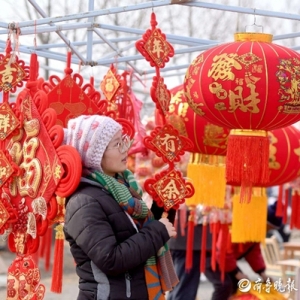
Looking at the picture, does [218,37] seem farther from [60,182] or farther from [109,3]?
[60,182]

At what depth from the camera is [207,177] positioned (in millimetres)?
5250

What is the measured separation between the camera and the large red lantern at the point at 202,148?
4.91 metres

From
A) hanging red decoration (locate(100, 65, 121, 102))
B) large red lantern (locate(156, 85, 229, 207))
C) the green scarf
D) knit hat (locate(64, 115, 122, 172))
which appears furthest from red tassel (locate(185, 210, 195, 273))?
knit hat (locate(64, 115, 122, 172))

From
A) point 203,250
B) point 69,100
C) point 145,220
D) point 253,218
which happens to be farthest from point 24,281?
point 203,250

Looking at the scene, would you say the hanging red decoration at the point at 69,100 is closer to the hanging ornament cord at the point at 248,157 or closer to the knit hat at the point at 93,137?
the hanging ornament cord at the point at 248,157

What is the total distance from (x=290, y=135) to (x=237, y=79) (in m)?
1.63

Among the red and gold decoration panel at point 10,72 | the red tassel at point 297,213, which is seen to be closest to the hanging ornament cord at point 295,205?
the red tassel at point 297,213

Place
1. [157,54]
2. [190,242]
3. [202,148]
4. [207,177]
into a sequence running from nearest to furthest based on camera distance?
[157,54] → [202,148] → [207,177] → [190,242]

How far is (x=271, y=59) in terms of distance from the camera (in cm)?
391

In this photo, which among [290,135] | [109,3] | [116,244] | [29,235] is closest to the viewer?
[116,244]

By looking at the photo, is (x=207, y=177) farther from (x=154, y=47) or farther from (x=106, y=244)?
(x=106, y=244)

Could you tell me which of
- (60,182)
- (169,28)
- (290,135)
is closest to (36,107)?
(60,182)

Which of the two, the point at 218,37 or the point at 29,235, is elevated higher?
the point at 218,37

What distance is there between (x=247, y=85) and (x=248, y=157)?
480 mm
